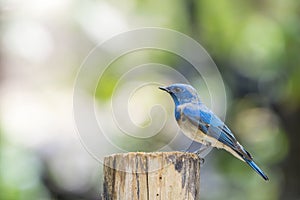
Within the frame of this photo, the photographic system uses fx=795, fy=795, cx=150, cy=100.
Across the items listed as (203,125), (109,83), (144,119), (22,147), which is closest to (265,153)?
(109,83)

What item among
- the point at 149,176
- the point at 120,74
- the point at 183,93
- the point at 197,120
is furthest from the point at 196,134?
the point at 120,74

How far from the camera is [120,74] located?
9.24 meters

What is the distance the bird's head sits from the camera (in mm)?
4227

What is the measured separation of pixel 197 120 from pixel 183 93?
0.16 m

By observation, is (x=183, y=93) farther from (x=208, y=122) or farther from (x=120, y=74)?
(x=120, y=74)

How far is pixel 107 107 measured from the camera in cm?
904

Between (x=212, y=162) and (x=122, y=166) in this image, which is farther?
(x=212, y=162)

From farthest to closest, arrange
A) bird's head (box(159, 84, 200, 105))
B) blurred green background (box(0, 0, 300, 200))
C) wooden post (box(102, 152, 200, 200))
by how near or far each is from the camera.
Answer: blurred green background (box(0, 0, 300, 200)) < bird's head (box(159, 84, 200, 105)) < wooden post (box(102, 152, 200, 200))

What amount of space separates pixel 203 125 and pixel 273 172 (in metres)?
6.52

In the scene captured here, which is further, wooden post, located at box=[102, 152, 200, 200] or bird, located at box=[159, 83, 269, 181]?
bird, located at box=[159, 83, 269, 181]

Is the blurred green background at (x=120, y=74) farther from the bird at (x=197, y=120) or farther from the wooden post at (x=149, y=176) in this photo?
the wooden post at (x=149, y=176)

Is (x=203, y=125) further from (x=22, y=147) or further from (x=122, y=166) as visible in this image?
(x=22, y=147)

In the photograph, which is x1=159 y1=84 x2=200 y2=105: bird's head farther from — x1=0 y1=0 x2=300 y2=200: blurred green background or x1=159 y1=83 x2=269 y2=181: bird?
x1=0 y1=0 x2=300 y2=200: blurred green background

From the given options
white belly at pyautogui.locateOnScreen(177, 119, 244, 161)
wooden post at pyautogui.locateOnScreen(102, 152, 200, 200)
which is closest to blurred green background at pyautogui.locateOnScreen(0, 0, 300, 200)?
white belly at pyautogui.locateOnScreen(177, 119, 244, 161)
